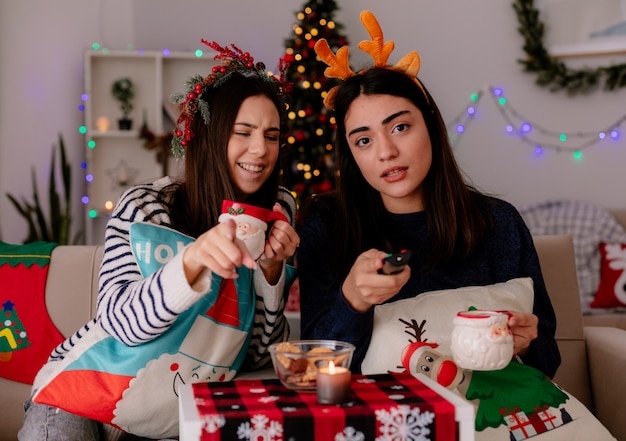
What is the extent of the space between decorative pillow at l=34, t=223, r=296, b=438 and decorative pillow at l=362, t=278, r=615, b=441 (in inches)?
12.8

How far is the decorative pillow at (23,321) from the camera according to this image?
197 centimetres

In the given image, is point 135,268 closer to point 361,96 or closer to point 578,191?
point 361,96

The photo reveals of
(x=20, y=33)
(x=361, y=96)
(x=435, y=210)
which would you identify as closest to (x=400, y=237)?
(x=435, y=210)

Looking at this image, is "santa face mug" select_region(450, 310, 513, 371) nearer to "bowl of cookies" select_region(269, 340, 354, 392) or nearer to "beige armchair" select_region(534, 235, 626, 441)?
"bowl of cookies" select_region(269, 340, 354, 392)

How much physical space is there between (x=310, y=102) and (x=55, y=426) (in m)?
2.86

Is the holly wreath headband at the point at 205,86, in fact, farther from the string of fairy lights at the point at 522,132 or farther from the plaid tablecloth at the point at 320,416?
the string of fairy lights at the point at 522,132

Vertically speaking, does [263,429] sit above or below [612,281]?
above

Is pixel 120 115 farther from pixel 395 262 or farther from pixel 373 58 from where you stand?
pixel 395 262

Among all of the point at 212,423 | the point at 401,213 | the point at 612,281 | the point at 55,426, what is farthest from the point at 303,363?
the point at 612,281

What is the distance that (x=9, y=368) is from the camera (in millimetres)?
1974

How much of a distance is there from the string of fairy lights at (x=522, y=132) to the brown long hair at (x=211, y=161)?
2837 mm

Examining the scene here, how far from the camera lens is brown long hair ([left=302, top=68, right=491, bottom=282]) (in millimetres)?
1844

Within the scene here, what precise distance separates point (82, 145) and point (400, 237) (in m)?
3.27

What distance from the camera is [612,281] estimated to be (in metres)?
3.81
